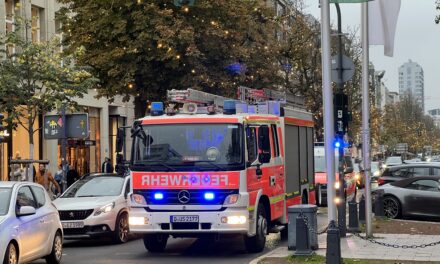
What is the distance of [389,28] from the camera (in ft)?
50.8

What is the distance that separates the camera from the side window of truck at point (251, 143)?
13.2 metres

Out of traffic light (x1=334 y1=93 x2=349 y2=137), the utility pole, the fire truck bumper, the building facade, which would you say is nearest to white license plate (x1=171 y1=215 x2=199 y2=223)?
the fire truck bumper

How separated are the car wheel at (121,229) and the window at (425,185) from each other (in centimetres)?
891

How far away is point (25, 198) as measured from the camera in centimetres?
1185

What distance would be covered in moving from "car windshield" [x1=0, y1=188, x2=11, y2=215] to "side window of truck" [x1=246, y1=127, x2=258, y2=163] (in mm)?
4347

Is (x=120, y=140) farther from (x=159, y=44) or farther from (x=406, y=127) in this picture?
(x=406, y=127)

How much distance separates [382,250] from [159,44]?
12895mm

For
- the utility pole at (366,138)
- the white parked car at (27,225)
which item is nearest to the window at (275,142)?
the utility pole at (366,138)

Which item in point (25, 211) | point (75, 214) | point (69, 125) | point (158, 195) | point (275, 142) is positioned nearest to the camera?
point (25, 211)

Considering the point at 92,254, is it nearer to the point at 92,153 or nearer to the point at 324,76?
the point at 324,76

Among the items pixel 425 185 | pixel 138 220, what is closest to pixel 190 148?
pixel 138 220

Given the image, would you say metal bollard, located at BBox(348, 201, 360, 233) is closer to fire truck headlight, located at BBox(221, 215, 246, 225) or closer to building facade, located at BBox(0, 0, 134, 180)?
fire truck headlight, located at BBox(221, 215, 246, 225)

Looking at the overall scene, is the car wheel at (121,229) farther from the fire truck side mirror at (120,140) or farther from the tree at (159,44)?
the tree at (159,44)

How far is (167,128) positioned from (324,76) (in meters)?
3.26
